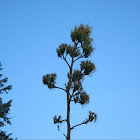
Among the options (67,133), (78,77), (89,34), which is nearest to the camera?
(67,133)

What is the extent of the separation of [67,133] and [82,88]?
356 centimetres

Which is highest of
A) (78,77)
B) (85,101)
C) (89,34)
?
(89,34)

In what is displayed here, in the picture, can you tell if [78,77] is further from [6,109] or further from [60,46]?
[6,109]

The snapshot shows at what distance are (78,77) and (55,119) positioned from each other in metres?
3.63

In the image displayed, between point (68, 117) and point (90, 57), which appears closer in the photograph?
point (68, 117)

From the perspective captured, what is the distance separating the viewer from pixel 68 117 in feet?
75.4

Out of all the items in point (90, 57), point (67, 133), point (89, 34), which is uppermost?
point (89, 34)

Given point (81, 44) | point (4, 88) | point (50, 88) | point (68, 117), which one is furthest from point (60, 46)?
point (4, 88)

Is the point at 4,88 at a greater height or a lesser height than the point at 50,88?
greater

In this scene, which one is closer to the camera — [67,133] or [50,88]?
[67,133]

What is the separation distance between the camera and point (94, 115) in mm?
22828

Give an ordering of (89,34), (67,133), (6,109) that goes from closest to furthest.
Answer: (67,133), (89,34), (6,109)

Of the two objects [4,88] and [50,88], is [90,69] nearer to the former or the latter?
[50,88]

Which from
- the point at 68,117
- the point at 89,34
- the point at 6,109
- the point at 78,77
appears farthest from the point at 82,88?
the point at 6,109
